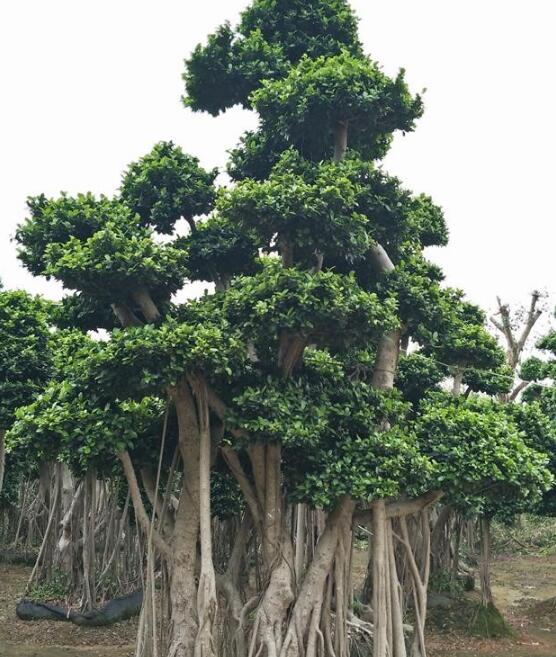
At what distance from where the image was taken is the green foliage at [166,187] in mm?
8273

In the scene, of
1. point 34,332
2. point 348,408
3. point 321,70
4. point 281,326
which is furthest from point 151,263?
point 34,332

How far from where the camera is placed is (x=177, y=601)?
745 centimetres

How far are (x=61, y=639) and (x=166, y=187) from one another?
7.01 m

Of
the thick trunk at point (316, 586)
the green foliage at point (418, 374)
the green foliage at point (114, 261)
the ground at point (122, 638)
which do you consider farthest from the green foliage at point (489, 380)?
the green foliage at point (114, 261)

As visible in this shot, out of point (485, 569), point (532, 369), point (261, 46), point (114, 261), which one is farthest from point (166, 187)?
point (532, 369)

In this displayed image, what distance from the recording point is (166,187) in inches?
328

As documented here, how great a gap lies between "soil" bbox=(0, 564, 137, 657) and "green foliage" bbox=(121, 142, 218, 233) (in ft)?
19.9

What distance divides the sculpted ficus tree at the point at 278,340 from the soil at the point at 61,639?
2551 millimetres

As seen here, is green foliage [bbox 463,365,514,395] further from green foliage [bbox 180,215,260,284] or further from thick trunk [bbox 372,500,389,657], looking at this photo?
green foliage [bbox 180,215,260,284]

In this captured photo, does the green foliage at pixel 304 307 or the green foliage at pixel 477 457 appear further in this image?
the green foliage at pixel 477 457

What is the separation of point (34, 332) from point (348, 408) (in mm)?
5277

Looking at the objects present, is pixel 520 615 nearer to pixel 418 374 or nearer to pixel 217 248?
pixel 418 374

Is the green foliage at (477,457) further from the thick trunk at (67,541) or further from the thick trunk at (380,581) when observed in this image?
the thick trunk at (67,541)

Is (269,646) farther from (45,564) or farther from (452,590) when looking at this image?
(45,564)
